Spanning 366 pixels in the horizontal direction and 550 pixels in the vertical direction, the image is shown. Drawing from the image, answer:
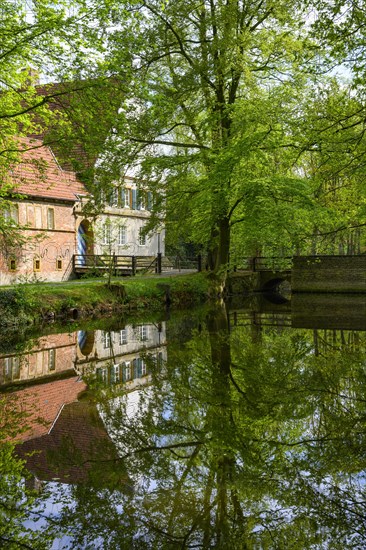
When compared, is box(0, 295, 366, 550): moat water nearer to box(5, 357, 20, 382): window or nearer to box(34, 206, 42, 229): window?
box(5, 357, 20, 382): window

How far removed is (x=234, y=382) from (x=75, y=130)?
28.1 feet

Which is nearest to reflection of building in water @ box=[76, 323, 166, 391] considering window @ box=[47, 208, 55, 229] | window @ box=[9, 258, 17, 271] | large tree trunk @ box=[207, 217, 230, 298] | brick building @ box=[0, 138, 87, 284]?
large tree trunk @ box=[207, 217, 230, 298]

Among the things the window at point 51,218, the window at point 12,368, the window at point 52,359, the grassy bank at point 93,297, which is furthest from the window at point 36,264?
the window at point 12,368

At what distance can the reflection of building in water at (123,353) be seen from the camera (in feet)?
34.3

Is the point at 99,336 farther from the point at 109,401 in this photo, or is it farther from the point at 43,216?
the point at 43,216

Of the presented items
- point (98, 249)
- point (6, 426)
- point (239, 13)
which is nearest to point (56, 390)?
point (6, 426)

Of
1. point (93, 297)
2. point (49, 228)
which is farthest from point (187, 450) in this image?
point (49, 228)

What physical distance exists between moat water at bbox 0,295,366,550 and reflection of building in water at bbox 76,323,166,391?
3.2 inches

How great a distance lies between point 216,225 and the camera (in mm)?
24406

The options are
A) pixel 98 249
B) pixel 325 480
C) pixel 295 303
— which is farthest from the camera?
pixel 98 249

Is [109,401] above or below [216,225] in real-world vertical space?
below

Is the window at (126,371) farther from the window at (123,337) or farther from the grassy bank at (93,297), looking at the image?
the grassy bank at (93,297)

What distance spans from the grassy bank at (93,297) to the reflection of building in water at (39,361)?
341cm

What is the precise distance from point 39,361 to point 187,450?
7.28 metres
